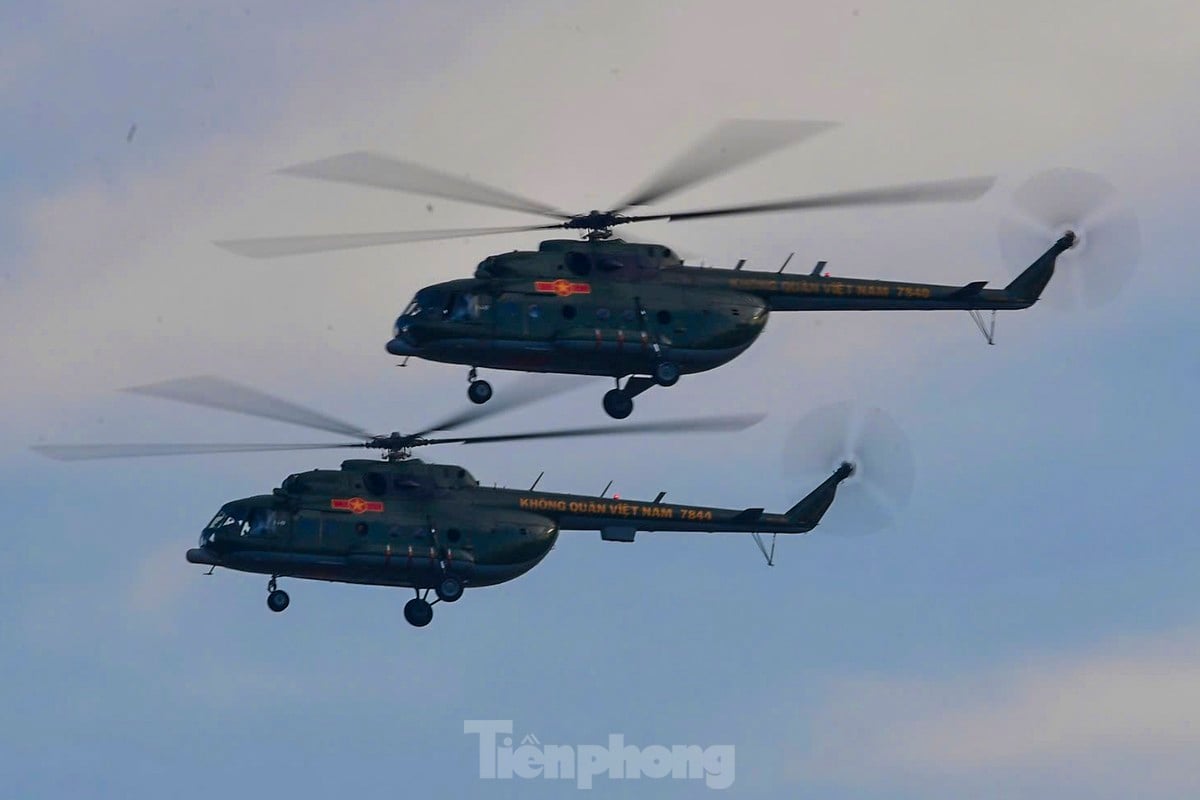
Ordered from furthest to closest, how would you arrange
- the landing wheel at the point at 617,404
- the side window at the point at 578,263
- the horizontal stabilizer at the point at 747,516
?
the horizontal stabilizer at the point at 747,516 < the landing wheel at the point at 617,404 < the side window at the point at 578,263

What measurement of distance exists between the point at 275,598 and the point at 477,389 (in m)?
10.2

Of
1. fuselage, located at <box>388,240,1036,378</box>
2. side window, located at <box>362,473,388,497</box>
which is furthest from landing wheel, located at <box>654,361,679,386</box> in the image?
side window, located at <box>362,473,388,497</box>

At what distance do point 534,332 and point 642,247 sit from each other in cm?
404

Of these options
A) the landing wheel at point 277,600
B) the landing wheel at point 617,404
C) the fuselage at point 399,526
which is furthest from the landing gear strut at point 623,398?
the landing wheel at point 277,600

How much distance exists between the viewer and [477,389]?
7888 centimetres

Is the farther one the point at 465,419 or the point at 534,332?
the point at 465,419

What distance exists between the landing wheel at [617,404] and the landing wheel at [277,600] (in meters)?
11.5

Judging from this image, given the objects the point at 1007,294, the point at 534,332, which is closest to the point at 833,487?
the point at 1007,294

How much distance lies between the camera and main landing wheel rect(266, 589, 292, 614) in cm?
8431

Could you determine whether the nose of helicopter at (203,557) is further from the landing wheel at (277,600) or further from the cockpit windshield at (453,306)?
the cockpit windshield at (453,306)

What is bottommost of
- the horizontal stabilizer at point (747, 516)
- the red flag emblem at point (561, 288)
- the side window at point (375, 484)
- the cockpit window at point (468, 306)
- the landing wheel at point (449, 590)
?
the landing wheel at point (449, 590)

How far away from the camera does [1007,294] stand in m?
81.3

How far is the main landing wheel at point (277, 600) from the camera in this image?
277 ft

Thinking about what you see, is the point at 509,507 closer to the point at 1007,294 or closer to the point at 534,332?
the point at 534,332
